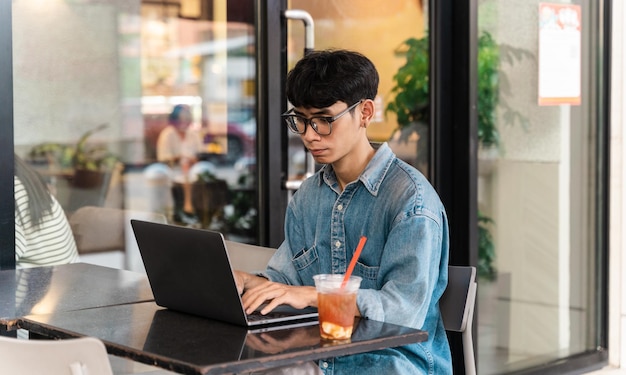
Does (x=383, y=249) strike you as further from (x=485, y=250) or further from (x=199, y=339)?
(x=485, y=250)

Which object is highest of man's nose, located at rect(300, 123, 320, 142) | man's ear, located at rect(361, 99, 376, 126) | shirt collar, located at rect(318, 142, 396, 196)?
man's ear, located at rect(361, 99, 376, 126)

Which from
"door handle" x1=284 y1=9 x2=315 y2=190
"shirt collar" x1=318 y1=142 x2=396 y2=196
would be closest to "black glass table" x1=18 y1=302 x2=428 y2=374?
"shirt collar" x1=318 y1=142 x2=396 y2=196

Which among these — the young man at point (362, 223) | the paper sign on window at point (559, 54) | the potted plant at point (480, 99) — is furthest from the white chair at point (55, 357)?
the paper sign on window at point (559, 54)

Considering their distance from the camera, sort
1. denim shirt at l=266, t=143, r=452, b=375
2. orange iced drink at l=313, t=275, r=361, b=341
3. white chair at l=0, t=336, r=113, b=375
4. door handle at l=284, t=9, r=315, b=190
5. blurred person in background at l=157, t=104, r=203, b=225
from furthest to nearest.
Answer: door handle at l=284, t=9, r=315, b=190
blurred person in background at l=157, t=104, r=203, b=225
denim shirt at l=266, t=143, r=452, b=375
orange iced drink at l=313, t=275, r=361, b=341
white chair at l=0, t=336, r=113, b=375

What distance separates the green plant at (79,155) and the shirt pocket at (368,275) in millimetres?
1269

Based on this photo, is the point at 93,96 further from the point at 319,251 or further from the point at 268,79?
the point at 319,251

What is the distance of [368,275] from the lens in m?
2.25

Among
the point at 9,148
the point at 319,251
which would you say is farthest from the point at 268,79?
the point at 319,251

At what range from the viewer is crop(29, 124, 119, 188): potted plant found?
3.11 metres

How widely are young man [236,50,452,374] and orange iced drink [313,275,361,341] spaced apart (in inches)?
7.0

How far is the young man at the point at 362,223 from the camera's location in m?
2.11

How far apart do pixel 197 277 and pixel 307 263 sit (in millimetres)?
517

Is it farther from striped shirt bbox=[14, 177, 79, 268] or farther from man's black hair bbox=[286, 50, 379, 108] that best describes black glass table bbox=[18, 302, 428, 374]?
striped shirt bbox=[14, 177, 79, 268]

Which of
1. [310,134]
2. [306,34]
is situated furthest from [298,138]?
[310,134]
